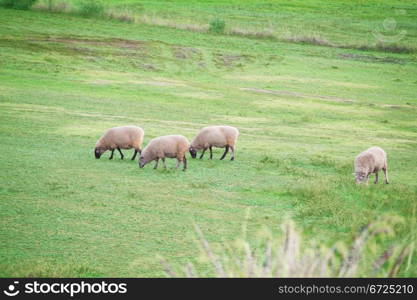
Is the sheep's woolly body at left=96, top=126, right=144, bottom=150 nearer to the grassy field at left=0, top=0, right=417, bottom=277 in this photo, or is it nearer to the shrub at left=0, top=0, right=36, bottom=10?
the grassy field at left=0, top=0, right=417, bottom=277

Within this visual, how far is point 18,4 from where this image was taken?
68.6 metres

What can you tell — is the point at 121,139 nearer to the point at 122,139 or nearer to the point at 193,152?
the point at 122,139

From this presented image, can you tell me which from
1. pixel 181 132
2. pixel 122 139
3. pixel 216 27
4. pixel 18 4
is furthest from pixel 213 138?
pixel 18 4

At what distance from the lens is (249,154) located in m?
23.1

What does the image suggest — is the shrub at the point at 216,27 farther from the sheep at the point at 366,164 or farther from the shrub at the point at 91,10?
the sheep at the point at 366,164

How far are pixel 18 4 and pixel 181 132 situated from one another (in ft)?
161

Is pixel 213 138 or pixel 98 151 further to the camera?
pixel 213 138

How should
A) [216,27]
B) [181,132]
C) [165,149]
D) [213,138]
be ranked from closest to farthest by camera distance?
[165,149]
[213,138]
[181,132]
[216,27]

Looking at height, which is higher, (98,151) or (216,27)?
(216,27)

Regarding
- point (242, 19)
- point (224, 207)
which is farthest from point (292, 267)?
point (242, 19)

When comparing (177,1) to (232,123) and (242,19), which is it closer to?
(242,19)

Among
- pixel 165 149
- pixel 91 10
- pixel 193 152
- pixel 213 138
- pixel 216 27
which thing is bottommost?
pixel 193 152

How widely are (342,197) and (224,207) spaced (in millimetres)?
3354

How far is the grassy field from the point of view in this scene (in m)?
12.5
